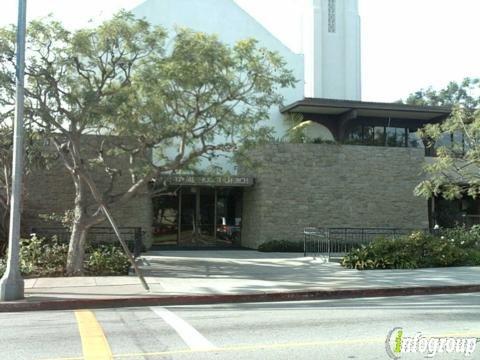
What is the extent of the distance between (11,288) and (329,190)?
16295 millimetres

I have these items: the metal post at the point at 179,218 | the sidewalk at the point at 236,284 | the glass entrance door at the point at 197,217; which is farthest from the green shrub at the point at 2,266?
the glass entrance door at the point at 197,217

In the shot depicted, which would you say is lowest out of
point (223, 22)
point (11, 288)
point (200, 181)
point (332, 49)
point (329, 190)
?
point (11, 288)

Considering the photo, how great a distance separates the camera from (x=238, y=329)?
29.2 ft

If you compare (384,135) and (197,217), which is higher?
(384,135)

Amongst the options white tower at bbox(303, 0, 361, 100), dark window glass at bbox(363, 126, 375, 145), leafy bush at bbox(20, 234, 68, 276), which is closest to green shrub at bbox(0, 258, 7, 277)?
leafy bush at bbox(20, 234, 68, 276)

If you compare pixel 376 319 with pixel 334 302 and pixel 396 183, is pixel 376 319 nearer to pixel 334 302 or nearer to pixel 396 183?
pixel 334 302

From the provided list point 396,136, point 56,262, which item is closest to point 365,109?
point 396,136

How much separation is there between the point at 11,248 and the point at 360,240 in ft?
53.0

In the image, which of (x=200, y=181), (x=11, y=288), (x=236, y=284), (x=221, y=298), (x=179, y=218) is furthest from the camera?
(x=179, y=218)

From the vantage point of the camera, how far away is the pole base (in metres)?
11.7

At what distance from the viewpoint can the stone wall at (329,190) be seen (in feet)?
80.8

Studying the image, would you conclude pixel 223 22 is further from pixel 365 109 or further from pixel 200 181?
pixel 200 181

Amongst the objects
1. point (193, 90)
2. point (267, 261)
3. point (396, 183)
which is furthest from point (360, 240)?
point (193, 90)

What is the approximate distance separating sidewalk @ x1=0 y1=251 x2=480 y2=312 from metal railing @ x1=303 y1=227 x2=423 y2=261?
2.95 metres
